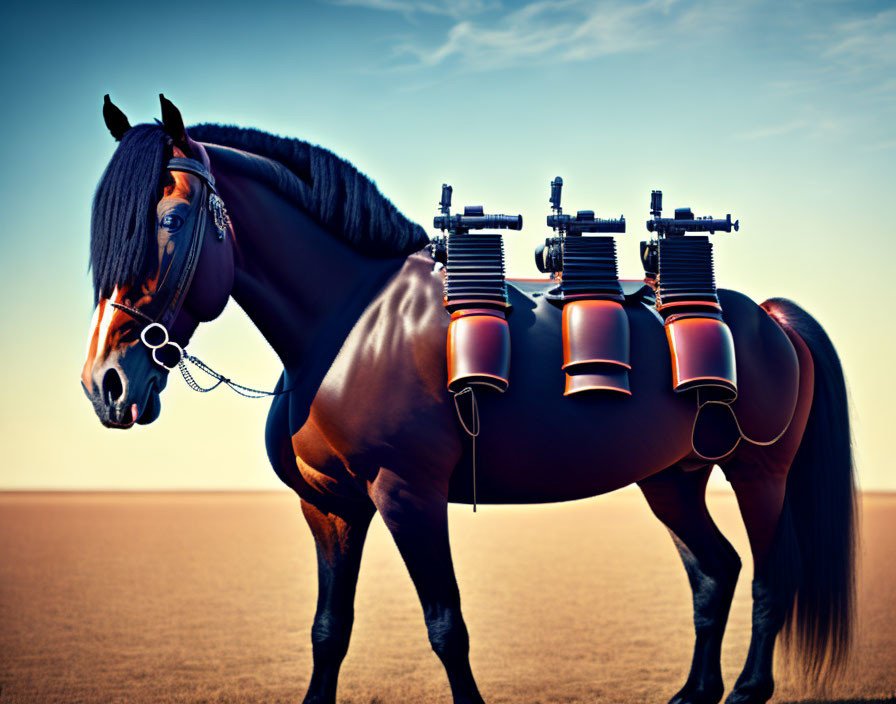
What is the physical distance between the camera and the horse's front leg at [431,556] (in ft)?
13.8

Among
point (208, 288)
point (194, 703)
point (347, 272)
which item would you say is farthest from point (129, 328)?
point (194, 703)

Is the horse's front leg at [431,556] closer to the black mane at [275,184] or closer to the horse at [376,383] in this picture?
the horse at [376,383]

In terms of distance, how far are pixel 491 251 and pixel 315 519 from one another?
1813 mm

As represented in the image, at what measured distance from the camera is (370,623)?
1070 cm

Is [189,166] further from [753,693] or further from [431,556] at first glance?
[753,693]

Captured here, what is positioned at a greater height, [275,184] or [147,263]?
[275,184]

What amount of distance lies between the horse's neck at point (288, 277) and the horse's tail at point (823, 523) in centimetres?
303

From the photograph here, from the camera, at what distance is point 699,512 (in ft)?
18.6

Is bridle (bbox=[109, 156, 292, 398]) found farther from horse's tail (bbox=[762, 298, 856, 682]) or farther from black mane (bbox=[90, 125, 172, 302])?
horse's tail (bbox=[762, 298, 856, 682])

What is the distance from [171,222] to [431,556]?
2.06 metres

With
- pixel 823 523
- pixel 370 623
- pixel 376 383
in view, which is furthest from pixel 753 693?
pixel 370 623

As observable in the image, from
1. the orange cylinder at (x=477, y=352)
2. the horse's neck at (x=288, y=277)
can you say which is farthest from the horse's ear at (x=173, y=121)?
the orange cylinder at (x=477, y=352)

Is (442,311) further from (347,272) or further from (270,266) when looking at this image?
(270,266)

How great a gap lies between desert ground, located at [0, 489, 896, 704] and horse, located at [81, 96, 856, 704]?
111 centimetres
